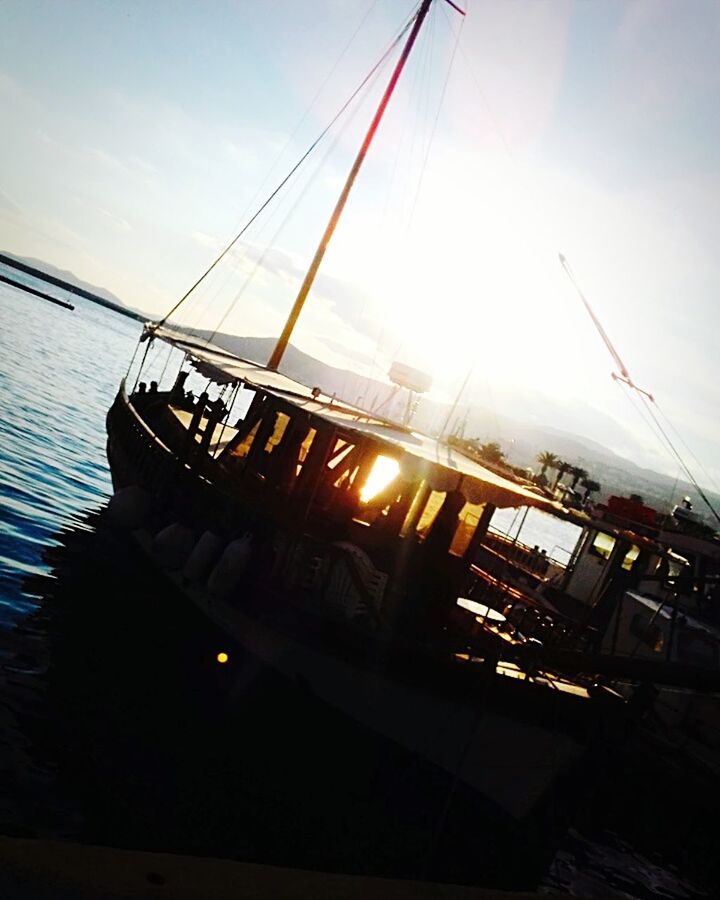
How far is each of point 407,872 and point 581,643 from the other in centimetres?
709

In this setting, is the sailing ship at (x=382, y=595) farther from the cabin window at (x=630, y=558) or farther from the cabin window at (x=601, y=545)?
the cabin window at (x=630, y=558)

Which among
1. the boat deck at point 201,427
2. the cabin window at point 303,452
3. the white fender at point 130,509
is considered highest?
the cabin window at point 303,452

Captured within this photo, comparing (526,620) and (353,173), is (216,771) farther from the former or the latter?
(353,173)

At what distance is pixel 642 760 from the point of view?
12422mm

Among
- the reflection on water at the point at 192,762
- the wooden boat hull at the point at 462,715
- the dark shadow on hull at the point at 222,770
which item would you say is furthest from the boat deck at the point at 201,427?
the wooden boat hull at the point at 462,715

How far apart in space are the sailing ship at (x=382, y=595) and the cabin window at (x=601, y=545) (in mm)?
11059

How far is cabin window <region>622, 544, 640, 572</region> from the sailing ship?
11.2 meters

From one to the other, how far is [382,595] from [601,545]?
17.5m

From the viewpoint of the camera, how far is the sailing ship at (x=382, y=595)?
8719 millimetres

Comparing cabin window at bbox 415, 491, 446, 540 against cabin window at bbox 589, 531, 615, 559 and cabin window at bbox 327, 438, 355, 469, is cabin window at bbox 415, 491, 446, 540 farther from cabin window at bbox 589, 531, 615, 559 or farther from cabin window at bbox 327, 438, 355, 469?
cabin window at bbox 589, 531, 615, 559

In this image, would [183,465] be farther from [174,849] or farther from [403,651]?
[174,849]

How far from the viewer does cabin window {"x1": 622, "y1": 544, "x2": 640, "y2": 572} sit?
75.5 ft

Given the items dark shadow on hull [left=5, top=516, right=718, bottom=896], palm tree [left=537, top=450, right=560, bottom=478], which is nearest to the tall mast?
dark shadow on hull [left=5, top=516, right=718, bottom=896]

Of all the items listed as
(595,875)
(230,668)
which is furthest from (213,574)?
(595,875)
